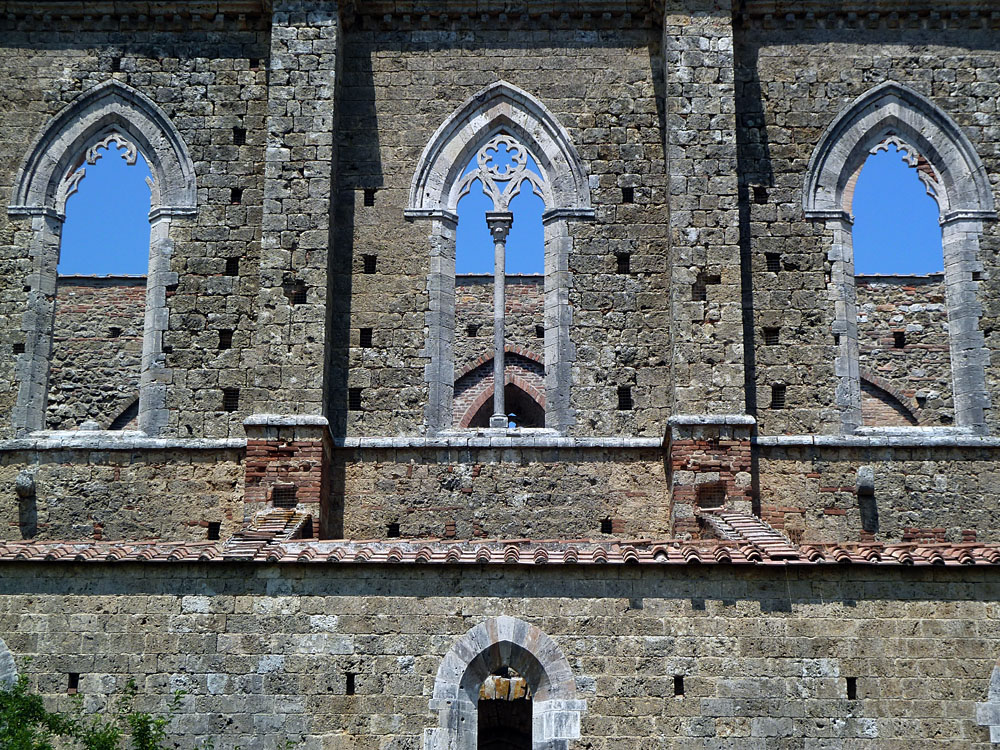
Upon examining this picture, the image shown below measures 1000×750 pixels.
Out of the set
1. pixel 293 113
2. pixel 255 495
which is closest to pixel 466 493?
pixel 255 495

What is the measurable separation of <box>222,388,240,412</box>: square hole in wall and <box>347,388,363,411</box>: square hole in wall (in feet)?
3.96

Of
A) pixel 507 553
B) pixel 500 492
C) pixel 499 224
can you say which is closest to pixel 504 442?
pixel 500 492

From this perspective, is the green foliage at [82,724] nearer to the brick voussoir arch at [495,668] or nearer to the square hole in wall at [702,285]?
the brick voussoir arch at [495,668]

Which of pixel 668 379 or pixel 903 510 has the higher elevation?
pixel 668 379

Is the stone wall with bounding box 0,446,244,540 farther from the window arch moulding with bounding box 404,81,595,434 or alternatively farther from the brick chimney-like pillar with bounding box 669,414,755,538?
the brick chimney-like pillar with bounding box 669,414,755,538

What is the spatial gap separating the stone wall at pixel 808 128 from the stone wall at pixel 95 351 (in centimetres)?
1116

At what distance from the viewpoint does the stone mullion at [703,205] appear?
16.1m

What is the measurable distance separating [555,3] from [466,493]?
19.3ft

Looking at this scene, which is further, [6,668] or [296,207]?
[296,207]

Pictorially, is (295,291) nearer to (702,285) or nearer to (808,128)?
(702,285)

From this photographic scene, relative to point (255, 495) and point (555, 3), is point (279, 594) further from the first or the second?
point (555, 3)

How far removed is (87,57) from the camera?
18.0 m

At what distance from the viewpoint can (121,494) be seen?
16.4 m

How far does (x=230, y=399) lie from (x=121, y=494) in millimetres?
1535
